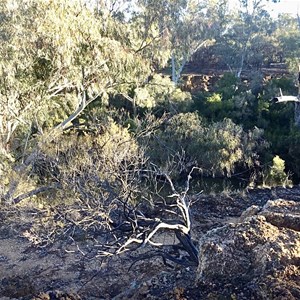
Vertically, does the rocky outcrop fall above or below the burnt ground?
above

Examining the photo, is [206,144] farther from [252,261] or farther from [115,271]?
[252,261]

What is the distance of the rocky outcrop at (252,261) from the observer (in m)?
2.75

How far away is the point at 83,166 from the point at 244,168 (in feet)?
21.7

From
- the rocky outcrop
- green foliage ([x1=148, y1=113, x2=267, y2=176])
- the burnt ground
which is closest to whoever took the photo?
the rocky outcrop

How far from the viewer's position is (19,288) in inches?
210

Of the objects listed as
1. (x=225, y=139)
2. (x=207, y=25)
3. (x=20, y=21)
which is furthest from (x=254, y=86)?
(x=20, y=21)

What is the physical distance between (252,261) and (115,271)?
2847 mm

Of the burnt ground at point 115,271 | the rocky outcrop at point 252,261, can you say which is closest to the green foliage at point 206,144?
the burnt ground at point 115,271

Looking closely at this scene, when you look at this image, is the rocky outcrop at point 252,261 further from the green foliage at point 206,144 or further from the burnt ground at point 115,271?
the green foliage at point 206,144

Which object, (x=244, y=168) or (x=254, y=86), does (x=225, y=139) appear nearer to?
(x=244, y=168)

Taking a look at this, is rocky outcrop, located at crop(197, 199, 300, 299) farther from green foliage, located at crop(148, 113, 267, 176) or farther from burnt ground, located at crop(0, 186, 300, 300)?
green foliage, located at crop(148, 113, 267, 176)

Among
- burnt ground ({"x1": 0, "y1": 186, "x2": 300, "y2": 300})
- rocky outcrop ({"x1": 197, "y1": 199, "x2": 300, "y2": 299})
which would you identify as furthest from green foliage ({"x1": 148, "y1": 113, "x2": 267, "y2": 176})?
rocky outcrop ({"x1": 197, "y1": 199, "x2": 300, "y2": 299})

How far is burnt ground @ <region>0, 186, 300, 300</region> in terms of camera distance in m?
2.93

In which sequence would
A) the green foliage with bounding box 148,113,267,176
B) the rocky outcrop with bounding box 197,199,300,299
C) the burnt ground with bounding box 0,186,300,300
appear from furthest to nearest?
1. the green foliage with bounding box 148,113,267,176
2. the burnt ground with bounding box 0,186,300,300
3. the rocky outcrop with bounding box 197,199,300,299
